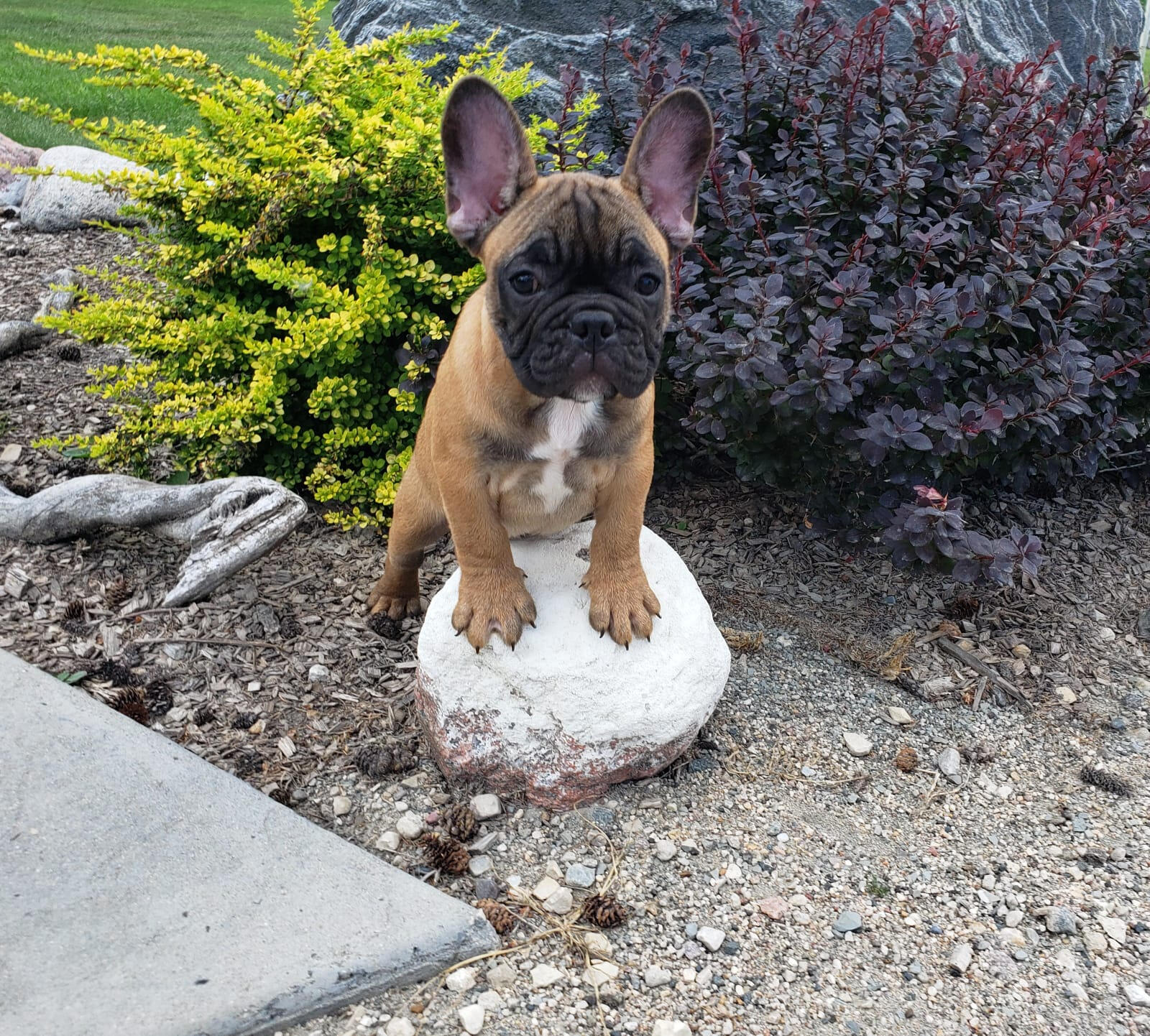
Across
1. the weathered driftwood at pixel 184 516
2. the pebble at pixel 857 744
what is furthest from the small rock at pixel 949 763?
the weathered driftwood at pixel 184 516

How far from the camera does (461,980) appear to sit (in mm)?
3172

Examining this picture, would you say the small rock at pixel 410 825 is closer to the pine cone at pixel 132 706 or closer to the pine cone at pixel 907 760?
the pine cone at pixel 132 706

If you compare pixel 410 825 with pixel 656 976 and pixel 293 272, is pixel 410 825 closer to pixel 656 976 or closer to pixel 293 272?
pixel 656 976

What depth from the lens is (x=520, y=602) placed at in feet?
12.6

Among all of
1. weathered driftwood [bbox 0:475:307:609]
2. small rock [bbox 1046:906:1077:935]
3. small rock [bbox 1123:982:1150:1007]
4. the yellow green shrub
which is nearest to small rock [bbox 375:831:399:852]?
weathered driftwood [bbox 0:475:307:609]

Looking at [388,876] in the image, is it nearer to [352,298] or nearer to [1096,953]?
[1096,953]

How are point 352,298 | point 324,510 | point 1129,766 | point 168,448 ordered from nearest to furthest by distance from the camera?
point 1129,766 < point 352,298 < point 324,510 < point 168,448

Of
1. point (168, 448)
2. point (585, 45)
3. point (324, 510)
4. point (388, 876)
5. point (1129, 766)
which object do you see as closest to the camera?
point (388, 876)

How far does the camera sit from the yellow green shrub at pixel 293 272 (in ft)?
16.5

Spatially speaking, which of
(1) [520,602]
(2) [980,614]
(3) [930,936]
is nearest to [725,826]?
(3) [930,936]

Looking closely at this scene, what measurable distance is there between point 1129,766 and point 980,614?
3.33 ft

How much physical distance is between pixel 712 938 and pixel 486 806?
921 mm

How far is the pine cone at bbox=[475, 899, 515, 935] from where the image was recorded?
3387mm

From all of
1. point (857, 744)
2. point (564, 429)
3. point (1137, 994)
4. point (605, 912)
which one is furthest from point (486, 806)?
point (1137, 994)
